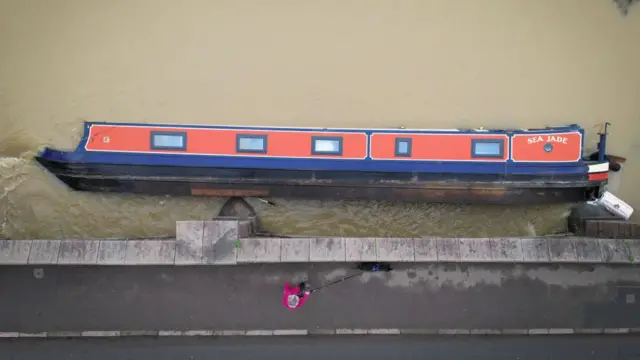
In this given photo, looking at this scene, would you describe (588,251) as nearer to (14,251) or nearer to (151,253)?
(151,253)

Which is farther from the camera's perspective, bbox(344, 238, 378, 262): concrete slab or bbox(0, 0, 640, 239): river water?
bbox(0, 0, 640, 239): river water

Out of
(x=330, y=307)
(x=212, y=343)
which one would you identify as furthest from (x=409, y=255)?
(x=212, y=343)

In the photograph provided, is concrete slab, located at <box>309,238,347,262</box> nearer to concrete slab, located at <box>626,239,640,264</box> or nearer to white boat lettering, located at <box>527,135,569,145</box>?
white boat lettering, located at <box>527,135,569,145</box>

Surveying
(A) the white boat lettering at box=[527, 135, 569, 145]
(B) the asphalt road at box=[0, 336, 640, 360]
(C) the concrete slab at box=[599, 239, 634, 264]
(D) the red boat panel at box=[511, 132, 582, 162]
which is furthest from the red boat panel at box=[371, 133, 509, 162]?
(B) the asphalt road at box=[0, 336, 640, 360]

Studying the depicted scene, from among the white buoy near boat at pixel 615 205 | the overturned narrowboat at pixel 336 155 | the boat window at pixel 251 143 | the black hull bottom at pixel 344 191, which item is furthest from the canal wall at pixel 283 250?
the boat window at pixel 251 143

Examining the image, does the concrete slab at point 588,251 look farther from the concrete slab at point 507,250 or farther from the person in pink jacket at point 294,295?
the person in pink jacket at point 294,295
